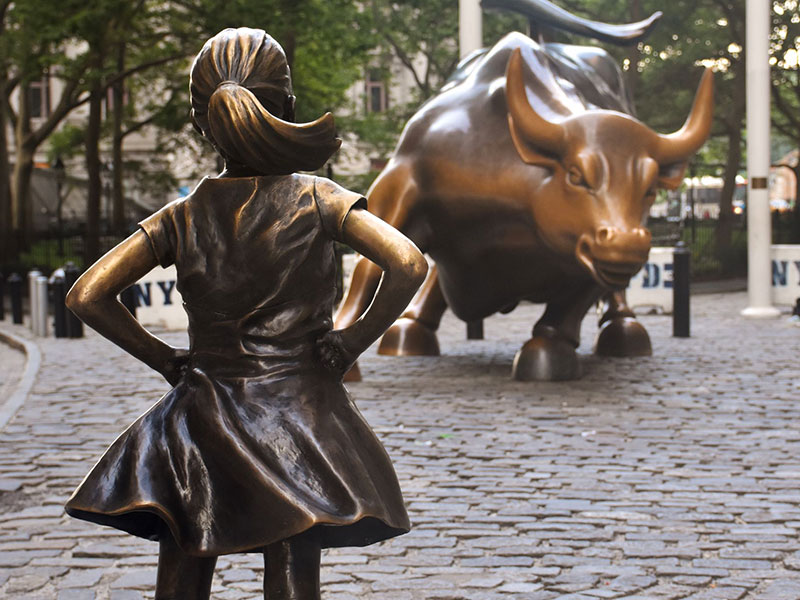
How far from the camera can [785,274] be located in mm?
17953

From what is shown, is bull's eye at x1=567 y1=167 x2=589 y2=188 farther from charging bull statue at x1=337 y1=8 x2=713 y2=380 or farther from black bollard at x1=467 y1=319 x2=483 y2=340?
black bollard at x1=467 y1=319 x2=483 y2=340

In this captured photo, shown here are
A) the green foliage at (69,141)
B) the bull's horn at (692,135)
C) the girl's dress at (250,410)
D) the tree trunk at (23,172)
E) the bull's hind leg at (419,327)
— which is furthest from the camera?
the green foliage at (69,141)

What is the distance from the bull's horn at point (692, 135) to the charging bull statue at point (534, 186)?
1cm

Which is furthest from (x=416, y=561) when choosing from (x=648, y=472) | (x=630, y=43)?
(x=630, y=43)

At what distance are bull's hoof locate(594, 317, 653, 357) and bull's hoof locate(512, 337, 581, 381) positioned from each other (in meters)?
1.83

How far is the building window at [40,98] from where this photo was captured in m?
48.0

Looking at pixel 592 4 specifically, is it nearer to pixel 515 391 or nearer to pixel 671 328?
pixel 671 328

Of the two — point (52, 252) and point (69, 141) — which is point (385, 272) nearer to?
point (52, 252)

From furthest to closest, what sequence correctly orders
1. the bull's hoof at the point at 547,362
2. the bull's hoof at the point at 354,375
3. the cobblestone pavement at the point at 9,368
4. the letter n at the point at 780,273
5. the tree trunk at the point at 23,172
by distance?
the tree trunk at the point at 23,172 → the letter n at the point at 780,273 → the cobblestone pavement at the point at 9,368 → the bull's hoof at the point at 547,362 → the bull's hoof at the point at 354,375

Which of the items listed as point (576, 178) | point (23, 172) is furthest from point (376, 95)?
point (576, 178)

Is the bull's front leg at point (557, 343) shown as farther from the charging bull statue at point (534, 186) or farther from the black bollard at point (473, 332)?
the black bollard at point (473, 332)

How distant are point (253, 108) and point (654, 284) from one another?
14.7 metres

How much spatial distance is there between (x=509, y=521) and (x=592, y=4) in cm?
2625

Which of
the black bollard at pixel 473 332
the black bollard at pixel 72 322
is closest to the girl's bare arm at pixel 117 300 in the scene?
the black bollard at pixel 473 332
